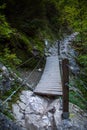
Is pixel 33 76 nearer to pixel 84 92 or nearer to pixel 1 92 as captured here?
pixel 84 92

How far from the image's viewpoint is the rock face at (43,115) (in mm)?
5348

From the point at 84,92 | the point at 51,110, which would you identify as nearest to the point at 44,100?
the point at 51,110

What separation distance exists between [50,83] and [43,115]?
1.86 meters

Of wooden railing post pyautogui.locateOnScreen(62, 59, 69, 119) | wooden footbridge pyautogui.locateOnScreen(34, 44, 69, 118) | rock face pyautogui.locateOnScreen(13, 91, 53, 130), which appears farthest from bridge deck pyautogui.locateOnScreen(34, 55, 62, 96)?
wooden railing post pyautogui.locateOnScreen(62, 59, 69, 119)

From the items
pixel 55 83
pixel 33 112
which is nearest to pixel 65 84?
pixel 33 112

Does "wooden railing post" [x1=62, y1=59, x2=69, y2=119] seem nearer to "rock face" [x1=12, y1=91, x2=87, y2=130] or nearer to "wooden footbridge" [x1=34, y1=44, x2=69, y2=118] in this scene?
"wooden footbridge" [x1=34, y1=44, x2=69, y2=118]

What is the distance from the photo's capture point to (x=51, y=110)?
5883 millimetres

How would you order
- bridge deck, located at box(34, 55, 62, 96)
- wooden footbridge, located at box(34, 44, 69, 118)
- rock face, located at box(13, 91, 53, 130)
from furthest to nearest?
bridge deck, located at box(34, 55, 62, 96) → wooden footbridge, located at box(34, 44, 69, 118) → rock face, located at box(13, 91, 53, 130)

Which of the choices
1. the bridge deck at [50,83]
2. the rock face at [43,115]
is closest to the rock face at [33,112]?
→ the rock face at [43,115]

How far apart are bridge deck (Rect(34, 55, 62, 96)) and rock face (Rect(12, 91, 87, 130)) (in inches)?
12.4

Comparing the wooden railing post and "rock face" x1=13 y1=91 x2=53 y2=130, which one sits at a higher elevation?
the wooden railing post

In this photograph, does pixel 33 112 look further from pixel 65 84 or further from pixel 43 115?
pixel 65 84

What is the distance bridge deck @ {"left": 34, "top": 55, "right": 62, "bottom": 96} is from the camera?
670cm

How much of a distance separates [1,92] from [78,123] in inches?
79.8
